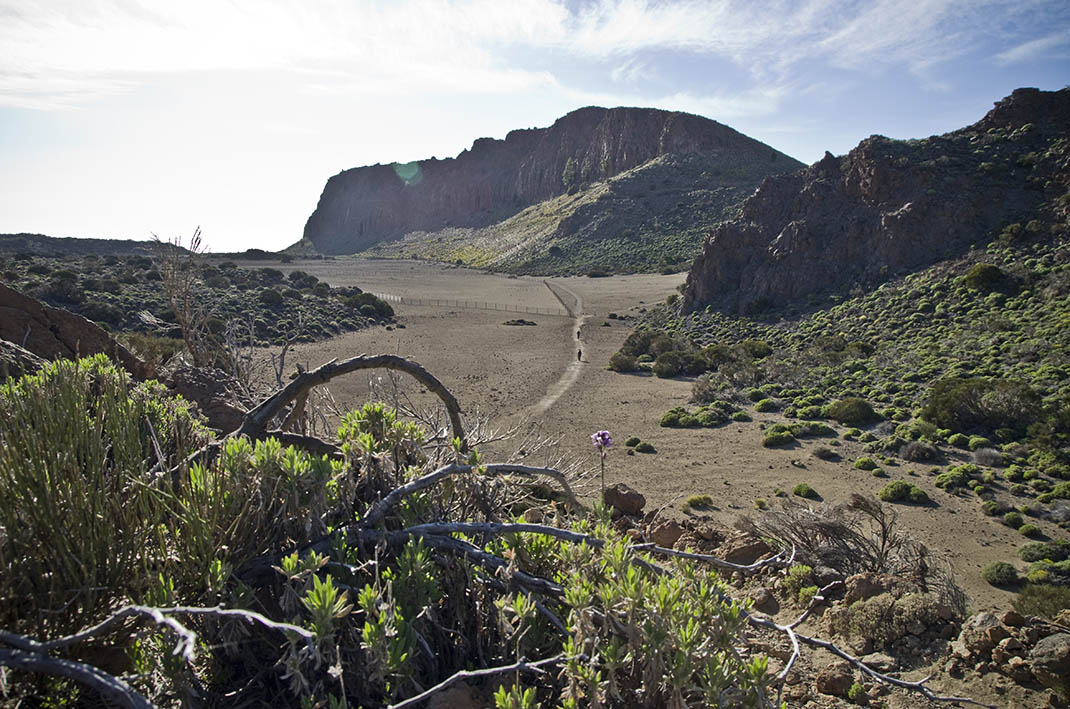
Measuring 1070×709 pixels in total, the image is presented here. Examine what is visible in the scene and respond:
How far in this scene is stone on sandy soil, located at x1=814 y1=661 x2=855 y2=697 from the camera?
3.95 m

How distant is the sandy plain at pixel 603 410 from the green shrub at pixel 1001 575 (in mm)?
160

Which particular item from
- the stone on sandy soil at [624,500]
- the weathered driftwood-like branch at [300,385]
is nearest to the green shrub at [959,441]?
the stone on sandy soil at [624,500]

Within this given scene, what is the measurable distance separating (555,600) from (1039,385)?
807 inches

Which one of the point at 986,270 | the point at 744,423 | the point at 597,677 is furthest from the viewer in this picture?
the point at 986,270

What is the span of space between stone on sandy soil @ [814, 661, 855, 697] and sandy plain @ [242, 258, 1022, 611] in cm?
155

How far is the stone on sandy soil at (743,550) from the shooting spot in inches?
275

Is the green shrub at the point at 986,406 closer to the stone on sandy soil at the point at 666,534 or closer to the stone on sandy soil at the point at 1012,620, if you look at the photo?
the stone on sandy soil at the point at 666,534

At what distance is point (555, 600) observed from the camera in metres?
2.15

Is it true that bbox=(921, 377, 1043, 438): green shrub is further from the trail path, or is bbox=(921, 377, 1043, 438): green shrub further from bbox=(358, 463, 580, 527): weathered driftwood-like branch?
bbox=(358, 463, 580, 527): weathered driftwood-like branch

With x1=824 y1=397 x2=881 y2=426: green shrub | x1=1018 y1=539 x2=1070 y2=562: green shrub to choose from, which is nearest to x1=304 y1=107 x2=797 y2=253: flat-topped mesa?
x1=824 y1=397 x2=881 y2=426: green shrub

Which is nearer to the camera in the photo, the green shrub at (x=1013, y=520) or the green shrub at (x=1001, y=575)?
the green shrub at (x=1001, y=575)

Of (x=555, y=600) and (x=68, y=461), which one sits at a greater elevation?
(x=68, y=461)

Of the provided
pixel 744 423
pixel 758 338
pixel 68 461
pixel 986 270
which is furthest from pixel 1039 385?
pixel 68 461

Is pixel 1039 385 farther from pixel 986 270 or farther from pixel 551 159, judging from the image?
pixel 551 159
